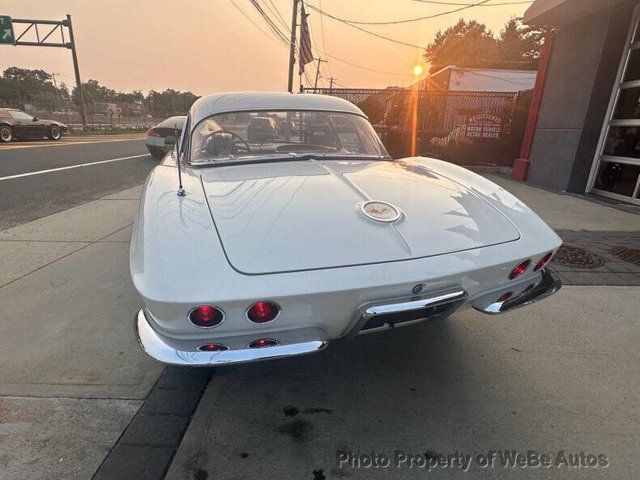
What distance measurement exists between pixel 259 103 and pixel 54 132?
19.2 meters

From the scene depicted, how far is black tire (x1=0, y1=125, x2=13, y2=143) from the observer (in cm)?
1560

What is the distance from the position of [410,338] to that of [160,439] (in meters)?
1.59

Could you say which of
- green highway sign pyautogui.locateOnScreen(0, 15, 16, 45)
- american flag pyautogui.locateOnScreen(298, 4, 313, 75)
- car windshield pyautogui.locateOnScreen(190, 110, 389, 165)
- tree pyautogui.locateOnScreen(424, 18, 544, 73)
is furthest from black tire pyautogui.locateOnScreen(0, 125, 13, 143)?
tree pyautogui.locateOnScreen(424, 18, 544, 73)

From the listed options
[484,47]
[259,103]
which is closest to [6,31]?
[259,103]

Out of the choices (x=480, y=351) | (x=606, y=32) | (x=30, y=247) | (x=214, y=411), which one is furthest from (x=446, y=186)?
(x=606, y=32)

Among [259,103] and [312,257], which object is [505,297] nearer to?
[312,257]

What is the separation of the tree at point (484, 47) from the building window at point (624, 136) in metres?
29.1

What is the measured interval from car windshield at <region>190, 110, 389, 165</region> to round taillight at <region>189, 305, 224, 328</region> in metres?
1.52

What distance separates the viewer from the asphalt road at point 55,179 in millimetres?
5730

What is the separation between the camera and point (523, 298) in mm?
2018

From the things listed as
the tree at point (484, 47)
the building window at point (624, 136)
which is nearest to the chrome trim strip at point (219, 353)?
the building window at point (624, 136)

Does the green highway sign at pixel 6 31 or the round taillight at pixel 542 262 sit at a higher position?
the green highway sign at pixel 6 31

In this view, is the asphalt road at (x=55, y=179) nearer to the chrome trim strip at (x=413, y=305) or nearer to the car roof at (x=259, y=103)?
the car roof at (x=259, y=103)

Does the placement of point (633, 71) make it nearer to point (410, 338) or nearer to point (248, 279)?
point (410, 338)
